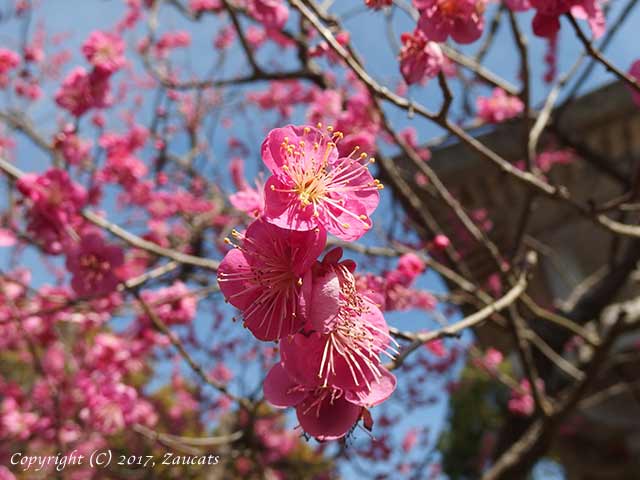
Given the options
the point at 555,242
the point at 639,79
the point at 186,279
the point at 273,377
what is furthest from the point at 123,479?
the point at 555,242

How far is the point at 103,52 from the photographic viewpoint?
7.93ft

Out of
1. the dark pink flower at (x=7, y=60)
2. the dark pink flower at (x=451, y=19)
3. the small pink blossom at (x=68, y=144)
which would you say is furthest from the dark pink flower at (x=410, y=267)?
the dark pink flower at (x=7, y=60)

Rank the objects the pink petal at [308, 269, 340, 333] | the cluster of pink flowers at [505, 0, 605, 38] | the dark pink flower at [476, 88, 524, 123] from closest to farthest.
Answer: the pink petal at [308, 269, 340, 333], the cluster of pink flowers at [505, 0, 605, 38], the dark pink flower at [476, 88, 524, 123]

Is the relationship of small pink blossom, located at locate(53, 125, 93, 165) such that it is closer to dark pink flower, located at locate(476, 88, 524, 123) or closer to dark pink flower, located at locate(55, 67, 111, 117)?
dark pink flower, located at locate(55, 67, 111, 117)

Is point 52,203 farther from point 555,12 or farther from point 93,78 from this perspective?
point 555,12

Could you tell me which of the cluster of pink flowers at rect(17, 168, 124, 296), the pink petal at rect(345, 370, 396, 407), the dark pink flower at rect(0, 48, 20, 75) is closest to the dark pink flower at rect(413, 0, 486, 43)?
the pink petal at rect(345, 370, 396, 407)

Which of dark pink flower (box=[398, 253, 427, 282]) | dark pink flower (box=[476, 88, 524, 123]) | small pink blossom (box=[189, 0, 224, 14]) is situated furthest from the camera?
small pink blossom (box=[189, 0, 224, 14])

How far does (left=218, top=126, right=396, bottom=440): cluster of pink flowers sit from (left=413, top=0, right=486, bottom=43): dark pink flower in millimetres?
609

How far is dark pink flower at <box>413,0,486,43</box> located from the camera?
1395 millimetres

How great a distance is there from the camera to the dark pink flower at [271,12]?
6.58ft

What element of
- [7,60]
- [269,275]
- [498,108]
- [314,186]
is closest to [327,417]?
[269,275]

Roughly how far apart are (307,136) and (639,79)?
0.97 metres

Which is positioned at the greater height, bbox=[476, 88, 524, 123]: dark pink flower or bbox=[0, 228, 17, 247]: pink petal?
bbox=[476, 88, 524, 123]: dark pink flower

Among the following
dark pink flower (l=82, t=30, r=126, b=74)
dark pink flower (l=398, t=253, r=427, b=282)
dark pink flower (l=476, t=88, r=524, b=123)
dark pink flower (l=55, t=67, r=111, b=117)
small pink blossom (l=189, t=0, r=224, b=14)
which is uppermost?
small pink blossom (l=189, t=0, r=224, b=14)
